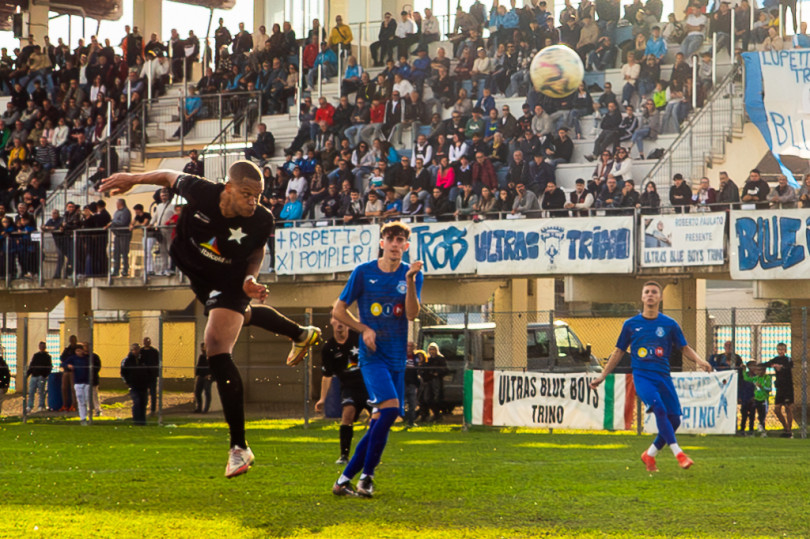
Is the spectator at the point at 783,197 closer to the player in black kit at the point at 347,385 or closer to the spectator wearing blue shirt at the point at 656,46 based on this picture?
the spectator wearing blue shirt at the point at 656,46

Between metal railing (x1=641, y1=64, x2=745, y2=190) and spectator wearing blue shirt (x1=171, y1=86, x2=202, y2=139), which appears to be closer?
metal railing (x1=641, y1=64, x2=745, y2=190)

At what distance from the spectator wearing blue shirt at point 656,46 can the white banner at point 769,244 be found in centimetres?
646

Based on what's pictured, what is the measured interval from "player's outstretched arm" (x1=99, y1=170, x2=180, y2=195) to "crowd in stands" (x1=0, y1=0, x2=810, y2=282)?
14.9m

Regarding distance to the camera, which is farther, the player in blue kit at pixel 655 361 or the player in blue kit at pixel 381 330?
the player in blue kit at pixel 655 361

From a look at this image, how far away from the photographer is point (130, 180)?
27.7 feet

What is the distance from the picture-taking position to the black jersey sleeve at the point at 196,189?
845 centimetres

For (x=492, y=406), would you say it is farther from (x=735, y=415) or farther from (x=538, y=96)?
(x=538, y=96)

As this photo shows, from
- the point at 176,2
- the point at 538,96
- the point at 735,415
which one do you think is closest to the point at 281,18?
the point at 176,2

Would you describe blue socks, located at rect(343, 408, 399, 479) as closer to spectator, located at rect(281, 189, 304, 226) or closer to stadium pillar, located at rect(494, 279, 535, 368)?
stadium pillar, located at rect(494, 279, 535, 368)

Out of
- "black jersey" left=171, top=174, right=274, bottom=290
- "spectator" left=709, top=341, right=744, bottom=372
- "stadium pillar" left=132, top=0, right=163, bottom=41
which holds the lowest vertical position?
"spectator" left=709, top=341, right=744, bottom=372

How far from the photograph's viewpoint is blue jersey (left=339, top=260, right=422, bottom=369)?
32.0 feet

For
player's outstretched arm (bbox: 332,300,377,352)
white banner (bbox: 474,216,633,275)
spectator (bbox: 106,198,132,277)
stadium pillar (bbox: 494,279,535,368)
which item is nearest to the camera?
player's outstretched arm (bbox: 332,300,377,352)

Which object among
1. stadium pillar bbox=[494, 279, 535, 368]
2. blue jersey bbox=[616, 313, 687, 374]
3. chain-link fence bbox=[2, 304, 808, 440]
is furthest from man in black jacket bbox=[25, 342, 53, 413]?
blue jersey bbox=[616, 313, 687, 374]

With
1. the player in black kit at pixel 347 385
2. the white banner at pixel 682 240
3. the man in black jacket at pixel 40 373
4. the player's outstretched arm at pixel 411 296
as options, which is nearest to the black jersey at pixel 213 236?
the player's outstretched arm at pixel 411 296
